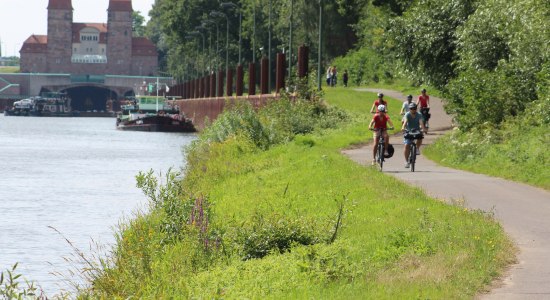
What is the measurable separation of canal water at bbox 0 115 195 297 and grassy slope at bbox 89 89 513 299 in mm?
1562

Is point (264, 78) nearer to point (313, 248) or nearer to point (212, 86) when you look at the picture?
point (212, 86)

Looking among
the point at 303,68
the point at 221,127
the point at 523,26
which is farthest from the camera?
the point at 303,68

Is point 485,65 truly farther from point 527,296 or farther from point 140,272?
point 527,296

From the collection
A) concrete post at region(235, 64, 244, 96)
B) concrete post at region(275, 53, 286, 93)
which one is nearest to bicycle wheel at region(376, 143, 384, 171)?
concrete post at region(275, 53, 286, 93)

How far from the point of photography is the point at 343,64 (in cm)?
9119

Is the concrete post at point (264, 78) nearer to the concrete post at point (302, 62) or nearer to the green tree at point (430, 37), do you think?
the concrete post at point (302, 62)

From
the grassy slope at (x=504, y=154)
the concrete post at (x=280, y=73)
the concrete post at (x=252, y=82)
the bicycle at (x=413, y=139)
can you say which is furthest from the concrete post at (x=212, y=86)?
the bicycle at (x=413, y=139)

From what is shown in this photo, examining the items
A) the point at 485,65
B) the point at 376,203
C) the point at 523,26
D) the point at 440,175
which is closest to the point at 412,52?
the point at 485,65

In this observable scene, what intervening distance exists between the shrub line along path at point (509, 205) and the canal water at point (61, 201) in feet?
19.0

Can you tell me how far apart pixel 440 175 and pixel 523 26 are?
316 inches

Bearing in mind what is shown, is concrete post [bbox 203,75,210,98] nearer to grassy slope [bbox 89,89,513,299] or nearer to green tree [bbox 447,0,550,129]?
green tree [bbox 447,0,550,129]

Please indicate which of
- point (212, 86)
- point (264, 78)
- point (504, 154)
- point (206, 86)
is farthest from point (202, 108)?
point (504, 154)

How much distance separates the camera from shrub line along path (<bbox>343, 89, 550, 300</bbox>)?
11.8 m

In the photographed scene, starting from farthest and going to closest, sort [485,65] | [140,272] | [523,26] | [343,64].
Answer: [343,64] → [485,65] → [523,26] → [140,272]
